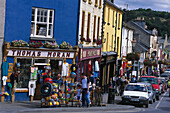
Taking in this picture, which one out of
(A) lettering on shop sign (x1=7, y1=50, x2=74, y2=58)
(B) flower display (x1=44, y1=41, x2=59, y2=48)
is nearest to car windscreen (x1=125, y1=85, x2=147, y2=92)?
(A) lettering on shop sign (x1=7, y1=50, x2=74, y2=58)

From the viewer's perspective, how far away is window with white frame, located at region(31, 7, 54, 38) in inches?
877

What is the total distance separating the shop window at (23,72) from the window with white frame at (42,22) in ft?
5.59

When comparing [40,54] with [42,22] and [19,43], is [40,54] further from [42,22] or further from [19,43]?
[42,22]

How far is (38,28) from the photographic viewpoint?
22.5 metres

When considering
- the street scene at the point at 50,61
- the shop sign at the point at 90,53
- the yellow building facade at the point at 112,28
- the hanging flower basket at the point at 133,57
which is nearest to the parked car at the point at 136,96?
the street scene at the point at 50,61

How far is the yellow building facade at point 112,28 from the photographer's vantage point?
36.2 metres

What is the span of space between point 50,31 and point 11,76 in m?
3.88

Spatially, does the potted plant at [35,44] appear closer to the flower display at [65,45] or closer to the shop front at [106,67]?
the flower display at [65,45]

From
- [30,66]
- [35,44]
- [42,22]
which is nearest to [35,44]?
[35,44]

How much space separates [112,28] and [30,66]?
750 inches

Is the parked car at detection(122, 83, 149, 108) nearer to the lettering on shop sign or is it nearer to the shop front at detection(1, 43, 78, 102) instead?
the shop front at detection(1, 43, 78, 102)

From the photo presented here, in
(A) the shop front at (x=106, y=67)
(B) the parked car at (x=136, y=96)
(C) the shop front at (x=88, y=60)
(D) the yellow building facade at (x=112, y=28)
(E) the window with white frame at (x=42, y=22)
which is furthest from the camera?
(D) the yellow building facade at (x=112, y=28)

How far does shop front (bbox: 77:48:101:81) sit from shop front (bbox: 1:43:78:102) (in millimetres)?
1598

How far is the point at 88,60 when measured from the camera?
2911 cm
